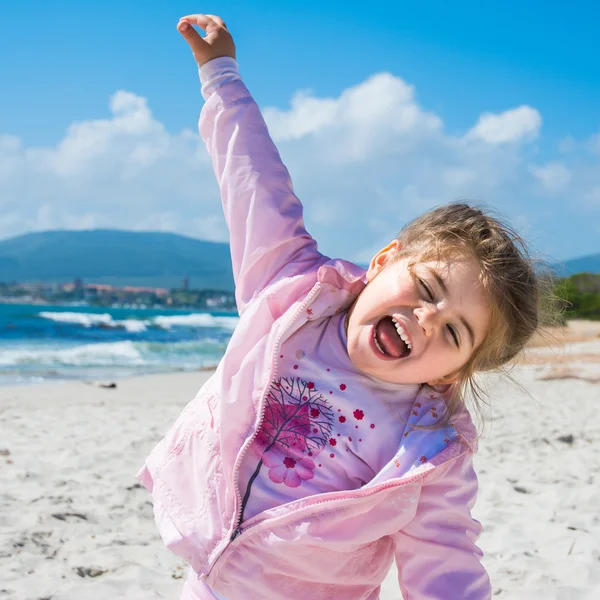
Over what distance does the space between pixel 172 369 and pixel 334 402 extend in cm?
1122

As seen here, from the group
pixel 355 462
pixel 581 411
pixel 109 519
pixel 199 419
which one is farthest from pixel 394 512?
pixel 581 411

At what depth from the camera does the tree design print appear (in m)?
1.69

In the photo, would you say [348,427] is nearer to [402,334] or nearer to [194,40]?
[402,334]

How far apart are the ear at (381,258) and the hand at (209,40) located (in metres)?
0.76

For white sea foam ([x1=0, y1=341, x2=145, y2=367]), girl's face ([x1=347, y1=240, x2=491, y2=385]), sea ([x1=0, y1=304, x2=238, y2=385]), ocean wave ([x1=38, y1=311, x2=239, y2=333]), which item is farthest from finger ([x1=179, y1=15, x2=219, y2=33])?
ocean wave ([x1=38, y1=311, x2=239, y2=333])

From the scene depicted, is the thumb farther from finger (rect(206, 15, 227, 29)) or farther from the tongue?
the tongue

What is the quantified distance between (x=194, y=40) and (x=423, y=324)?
1135 millimetres

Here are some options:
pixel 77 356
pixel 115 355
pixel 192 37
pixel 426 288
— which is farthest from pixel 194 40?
pixel 115 355

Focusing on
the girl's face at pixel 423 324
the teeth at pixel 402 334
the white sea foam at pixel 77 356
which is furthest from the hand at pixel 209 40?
the white sea foam at pixel 77 356

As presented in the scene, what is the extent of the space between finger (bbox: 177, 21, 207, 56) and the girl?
0.51m

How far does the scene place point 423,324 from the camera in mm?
1623

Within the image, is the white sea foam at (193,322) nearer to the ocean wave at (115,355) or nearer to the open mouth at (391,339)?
the ocean wave at (115,355)

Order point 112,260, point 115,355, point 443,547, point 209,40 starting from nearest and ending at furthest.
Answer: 1. point 443,547
2. point 209,40
3. point 115,355
4. point 112,260

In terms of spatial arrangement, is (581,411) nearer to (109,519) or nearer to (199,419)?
(109,519)
